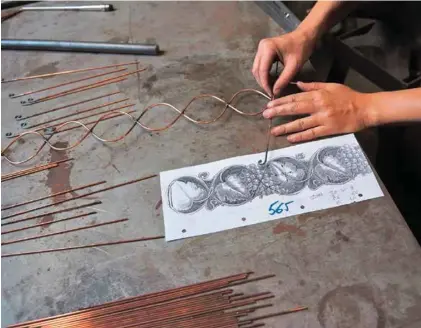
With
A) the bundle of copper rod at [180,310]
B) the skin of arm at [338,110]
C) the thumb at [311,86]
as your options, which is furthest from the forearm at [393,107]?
the bundle of copper rod at [180,310]

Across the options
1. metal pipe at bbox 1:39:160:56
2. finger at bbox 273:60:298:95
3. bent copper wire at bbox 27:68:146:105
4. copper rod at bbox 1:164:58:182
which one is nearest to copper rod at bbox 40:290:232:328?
copper rod at bbox 1:164:58:182

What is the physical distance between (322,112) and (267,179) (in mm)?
222

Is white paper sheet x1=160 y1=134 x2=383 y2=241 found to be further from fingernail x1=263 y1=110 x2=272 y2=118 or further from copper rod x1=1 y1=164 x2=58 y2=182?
copper rod x1=1 y1=164 x2=58 y2=182

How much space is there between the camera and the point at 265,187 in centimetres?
108

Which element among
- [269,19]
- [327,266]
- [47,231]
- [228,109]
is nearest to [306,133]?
[228,109]

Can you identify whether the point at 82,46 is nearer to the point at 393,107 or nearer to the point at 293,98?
the point at 293,98

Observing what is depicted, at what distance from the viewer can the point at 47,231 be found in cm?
106

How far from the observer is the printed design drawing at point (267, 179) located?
1067mm

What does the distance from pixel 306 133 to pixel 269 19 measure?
53 cm

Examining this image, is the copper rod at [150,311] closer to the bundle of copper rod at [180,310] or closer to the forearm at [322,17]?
the bundle of copper rod at [180,310]

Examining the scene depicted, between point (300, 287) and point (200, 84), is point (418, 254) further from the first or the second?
point (200, 84)

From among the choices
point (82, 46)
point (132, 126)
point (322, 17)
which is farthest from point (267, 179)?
point (82, 46)

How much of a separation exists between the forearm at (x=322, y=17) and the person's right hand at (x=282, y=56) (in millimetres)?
31

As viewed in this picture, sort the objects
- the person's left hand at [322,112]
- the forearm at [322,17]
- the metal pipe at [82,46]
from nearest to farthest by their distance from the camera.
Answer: the person's left hand at [322,112], the forearm at [322,17], the metal pipe at [82,46]
